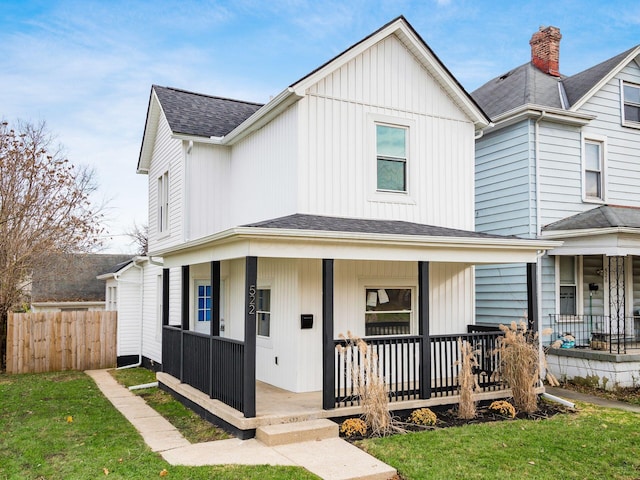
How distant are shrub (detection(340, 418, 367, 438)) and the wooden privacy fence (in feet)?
36.4

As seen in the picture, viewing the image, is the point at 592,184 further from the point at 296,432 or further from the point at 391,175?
the point at 296,432

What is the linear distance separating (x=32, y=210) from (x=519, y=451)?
15.6m

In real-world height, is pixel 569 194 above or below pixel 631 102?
below

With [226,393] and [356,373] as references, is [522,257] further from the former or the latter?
[226,393]

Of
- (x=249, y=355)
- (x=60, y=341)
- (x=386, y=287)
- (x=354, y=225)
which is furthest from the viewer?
(x=60, y=341)

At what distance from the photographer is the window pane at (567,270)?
1313 centimetres

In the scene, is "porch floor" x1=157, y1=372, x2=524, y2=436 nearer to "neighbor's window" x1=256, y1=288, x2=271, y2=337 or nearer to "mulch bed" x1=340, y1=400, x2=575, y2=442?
"mulch bed" x1=340, y1=400, x2=575, y2=442

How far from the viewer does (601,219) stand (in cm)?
1205

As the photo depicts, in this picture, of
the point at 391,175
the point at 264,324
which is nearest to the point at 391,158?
the point at 391,175

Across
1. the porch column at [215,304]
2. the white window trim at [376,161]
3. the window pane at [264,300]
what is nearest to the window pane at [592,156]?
the white window trim at [376,161]

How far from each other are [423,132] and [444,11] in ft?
27.7

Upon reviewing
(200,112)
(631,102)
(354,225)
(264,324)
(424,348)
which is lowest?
(424,348)

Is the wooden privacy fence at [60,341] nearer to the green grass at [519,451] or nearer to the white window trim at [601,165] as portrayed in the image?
the green grass at [519,451]

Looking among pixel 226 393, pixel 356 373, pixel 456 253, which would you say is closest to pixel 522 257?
pixel 456 253
